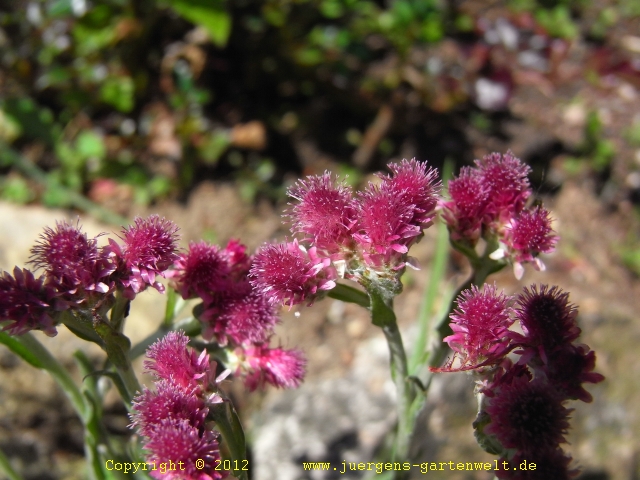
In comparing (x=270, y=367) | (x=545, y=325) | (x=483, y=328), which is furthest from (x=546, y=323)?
(x=270, y=367)

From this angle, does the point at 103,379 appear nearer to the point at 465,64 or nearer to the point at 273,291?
the point at 273,291

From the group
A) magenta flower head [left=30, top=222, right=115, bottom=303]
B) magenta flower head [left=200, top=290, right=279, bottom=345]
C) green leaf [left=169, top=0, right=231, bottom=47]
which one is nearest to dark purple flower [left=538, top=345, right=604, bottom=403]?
magenta flower head [left=200, top=290, right=279, bottom=345]

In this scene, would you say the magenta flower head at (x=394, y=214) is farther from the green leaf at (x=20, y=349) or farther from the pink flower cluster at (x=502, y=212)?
the green leaf at (x=20, y=349)

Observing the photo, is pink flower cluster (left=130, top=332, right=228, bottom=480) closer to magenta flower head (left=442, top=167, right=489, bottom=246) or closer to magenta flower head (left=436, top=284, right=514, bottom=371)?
magenta flower head (left=436, top=284, right=514, bottom=371)

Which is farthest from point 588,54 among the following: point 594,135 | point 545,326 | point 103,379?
point 103,379

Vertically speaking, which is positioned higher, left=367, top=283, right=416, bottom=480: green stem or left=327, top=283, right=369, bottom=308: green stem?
left=327, top=283, right=369, bottom=308: green stem

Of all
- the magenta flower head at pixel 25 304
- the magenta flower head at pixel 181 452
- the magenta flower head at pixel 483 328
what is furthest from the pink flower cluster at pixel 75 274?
the magenta flower head at pixel 483 328
